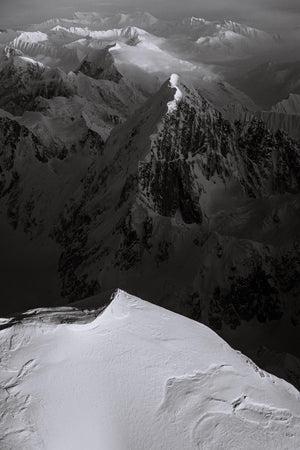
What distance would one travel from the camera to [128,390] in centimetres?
2178

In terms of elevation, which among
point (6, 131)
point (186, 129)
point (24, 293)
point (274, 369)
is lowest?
point (24, 293)

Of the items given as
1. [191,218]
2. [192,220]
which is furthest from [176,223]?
[191,218]

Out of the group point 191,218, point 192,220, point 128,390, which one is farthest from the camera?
point 191,218

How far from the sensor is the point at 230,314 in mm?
72500

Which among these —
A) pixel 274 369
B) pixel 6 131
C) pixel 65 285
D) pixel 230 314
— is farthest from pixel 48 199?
pixel 274 369

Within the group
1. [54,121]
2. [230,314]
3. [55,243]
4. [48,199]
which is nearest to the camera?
[230,314]

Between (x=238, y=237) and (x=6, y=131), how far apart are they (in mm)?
82151

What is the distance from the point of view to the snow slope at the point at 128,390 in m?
20.1

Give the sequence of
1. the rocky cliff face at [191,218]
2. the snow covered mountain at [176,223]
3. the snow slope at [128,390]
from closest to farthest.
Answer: the snow slope at [128,390]
the snow covered mountain at [176,223]
the rocky cliff face at [191,218]

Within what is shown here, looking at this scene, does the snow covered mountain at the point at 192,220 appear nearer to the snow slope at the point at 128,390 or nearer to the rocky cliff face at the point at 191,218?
the rocky cliff face at the point at 191,218

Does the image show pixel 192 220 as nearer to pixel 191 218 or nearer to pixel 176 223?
pixel 191 218

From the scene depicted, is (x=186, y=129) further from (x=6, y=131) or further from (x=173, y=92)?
(x=6, y=131)

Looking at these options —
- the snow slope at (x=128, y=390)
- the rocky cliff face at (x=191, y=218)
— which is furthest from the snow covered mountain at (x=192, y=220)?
the snow slope at (x=128, y=390)

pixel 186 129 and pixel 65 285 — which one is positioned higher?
pixel 186 129
